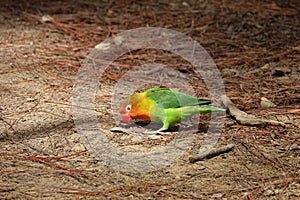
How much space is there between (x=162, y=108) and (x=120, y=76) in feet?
3.40

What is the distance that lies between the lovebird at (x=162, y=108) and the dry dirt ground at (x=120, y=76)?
130 mm

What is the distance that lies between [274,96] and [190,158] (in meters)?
1.14

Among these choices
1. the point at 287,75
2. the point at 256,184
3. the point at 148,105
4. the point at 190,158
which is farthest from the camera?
the point at 287,75

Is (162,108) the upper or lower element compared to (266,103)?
upper

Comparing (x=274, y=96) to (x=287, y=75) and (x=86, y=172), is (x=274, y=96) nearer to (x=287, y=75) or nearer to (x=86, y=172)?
(x=287, y=75)

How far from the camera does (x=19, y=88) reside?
3695mm

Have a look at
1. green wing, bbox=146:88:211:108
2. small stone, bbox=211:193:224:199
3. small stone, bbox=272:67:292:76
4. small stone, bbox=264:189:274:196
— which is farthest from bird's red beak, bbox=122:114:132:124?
small stone, bbox=272:67:292:76

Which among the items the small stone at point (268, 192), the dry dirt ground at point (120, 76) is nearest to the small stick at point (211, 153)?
the dry dirt ground at point (120, 76)

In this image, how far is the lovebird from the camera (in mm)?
3023

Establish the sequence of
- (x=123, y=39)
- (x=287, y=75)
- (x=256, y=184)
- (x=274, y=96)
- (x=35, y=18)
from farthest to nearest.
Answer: (x=35, y=18)
(x=123, y=39)
(x=287, y=75)
(x=274, y=96)
(x=256, y=184)

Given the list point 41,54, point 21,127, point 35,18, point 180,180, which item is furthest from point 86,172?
point 35,18

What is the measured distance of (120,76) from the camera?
3.98 meters

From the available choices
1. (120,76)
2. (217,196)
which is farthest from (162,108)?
(120,76)

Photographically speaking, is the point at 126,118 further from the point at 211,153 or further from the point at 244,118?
the point at 244,118
